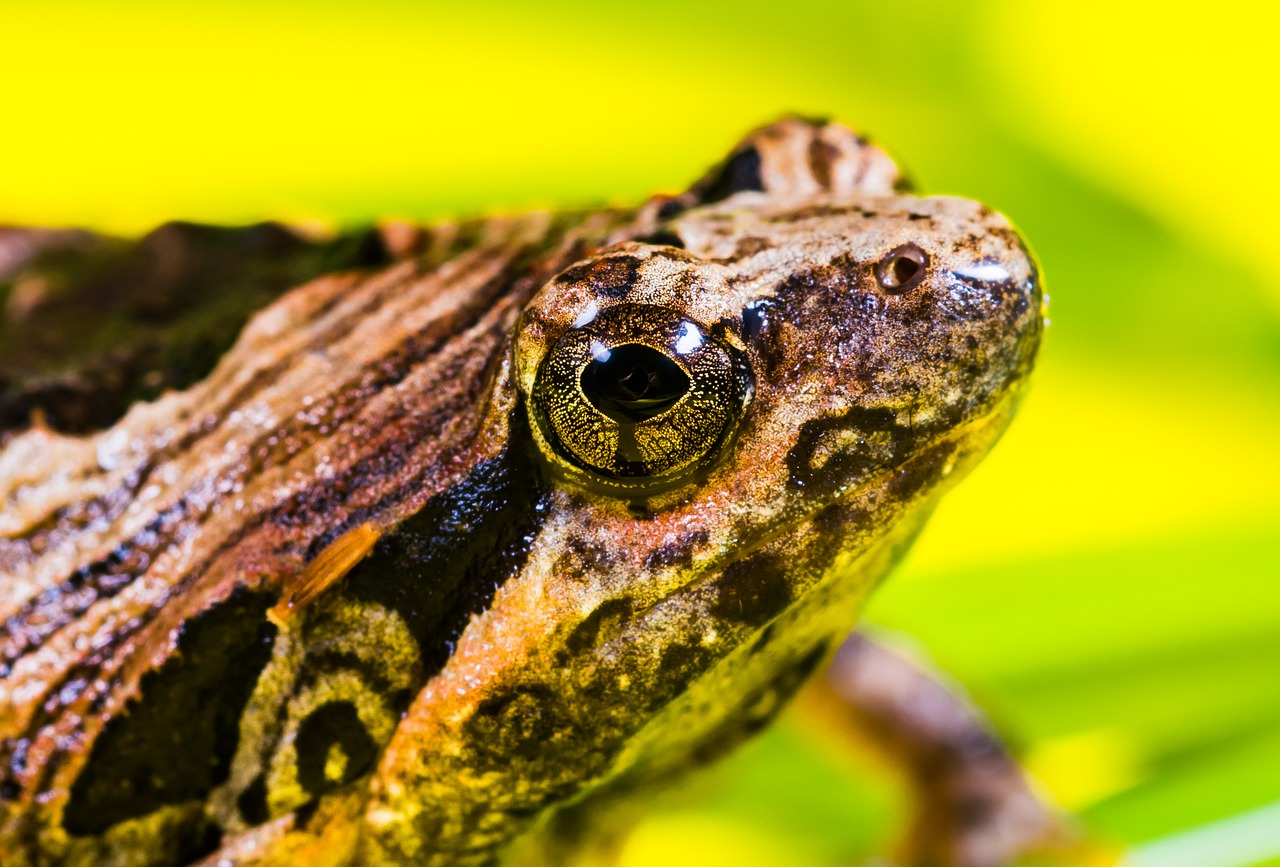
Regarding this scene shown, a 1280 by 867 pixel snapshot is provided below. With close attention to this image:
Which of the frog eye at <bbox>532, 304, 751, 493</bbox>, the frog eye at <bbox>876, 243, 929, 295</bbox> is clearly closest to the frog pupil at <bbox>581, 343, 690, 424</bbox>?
the frog eye at <bbox>532, 304, 751, 493</bbox>

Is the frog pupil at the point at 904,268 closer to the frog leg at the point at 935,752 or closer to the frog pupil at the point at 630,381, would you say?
the frog pupil at the point at 630,381

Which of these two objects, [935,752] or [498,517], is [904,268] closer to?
[498,517]

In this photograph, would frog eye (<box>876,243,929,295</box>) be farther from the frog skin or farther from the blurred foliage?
the blurred foliage

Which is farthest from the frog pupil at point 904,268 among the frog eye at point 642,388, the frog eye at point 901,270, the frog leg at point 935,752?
the frog leg at point 935,752

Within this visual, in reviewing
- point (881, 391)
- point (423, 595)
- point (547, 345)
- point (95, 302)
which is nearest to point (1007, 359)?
point (881, 391)

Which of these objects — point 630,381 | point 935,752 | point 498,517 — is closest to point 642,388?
point 630,381
